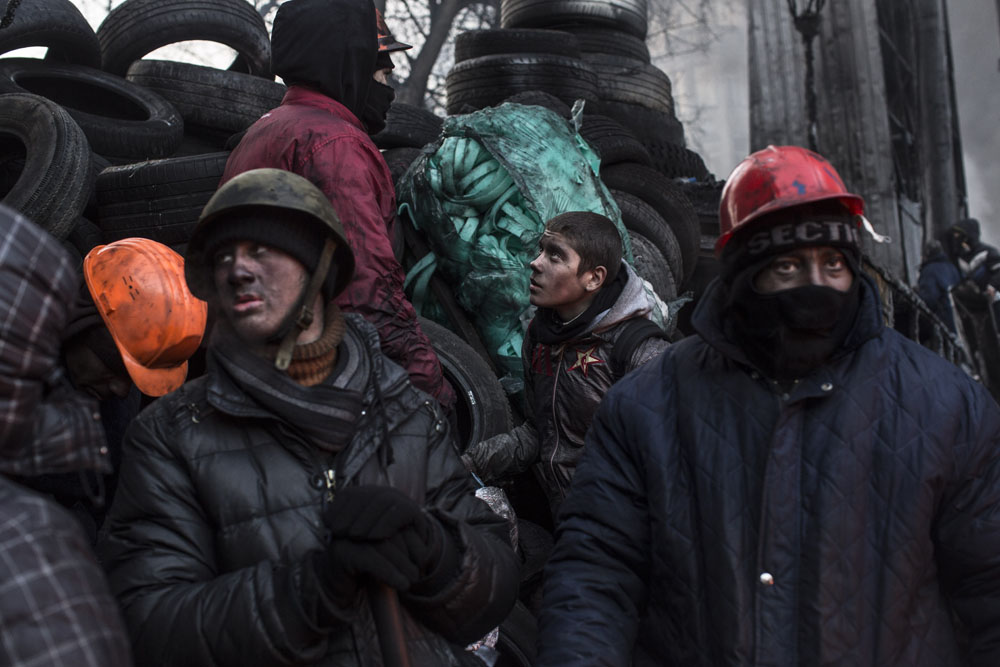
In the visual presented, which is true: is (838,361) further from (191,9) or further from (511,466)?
(191,9)

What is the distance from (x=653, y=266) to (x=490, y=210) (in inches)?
52.5

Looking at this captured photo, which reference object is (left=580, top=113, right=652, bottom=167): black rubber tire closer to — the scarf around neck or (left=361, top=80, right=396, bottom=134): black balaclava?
(left=361, top=80, right=396, bottom=134): black balaclava

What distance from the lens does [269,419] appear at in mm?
2098

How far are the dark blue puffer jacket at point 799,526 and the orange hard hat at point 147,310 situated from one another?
139 centimetres

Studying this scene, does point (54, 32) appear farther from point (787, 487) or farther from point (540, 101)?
point (787, 487)

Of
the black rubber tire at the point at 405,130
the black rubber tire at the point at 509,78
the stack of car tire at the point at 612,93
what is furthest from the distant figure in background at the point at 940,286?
the black rubber tire at the point at 405,130

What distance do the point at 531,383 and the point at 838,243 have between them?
191 cm

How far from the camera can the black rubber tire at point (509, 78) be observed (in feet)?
23.1

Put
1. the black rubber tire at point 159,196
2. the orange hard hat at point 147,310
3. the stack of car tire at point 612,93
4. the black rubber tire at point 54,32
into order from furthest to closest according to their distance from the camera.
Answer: the black rubber tire at point 54,32 < the stack of car tire at point 612,93 < the black rubber tire at point 159,196 < the orange hard hat at point 147,310

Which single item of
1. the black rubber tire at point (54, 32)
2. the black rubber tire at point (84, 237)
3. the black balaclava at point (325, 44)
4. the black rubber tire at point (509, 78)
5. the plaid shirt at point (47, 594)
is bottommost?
the plaid shirt at point (47, 594)

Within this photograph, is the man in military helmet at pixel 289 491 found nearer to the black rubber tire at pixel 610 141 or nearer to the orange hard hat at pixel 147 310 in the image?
the orange hard hat at pixel 147 310

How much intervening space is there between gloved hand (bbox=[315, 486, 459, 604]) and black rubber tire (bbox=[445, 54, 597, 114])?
5.48 m

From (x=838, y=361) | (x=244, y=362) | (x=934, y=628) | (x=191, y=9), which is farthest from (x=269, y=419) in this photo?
(x=191, y=9)

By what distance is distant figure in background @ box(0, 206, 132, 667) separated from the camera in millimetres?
1339
